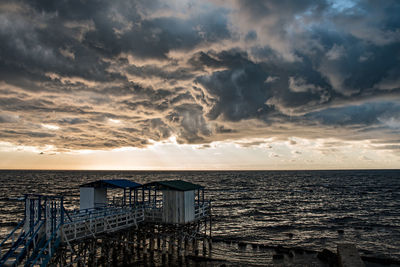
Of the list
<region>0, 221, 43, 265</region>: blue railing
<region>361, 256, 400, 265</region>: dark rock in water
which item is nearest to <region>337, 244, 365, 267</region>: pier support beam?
<region>361, 256, 400, 265</region>: dark rock in water

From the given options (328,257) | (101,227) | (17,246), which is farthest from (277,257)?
(17,246)

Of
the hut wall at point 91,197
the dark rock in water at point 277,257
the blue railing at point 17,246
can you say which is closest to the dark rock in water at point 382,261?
the dark rock in water at point 277,257

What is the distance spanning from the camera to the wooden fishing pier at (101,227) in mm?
18172

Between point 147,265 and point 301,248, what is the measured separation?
54.2 ft

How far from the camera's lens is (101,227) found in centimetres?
2234

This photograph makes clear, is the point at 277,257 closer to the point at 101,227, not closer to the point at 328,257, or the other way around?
the point at 328,257

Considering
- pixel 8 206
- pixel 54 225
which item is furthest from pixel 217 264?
pixel 8 206

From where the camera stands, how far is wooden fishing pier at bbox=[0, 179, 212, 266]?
59.6 feet

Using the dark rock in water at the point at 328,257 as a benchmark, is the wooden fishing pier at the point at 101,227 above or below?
above

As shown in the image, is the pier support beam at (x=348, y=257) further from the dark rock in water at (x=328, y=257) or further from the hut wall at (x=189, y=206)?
the hut wall at (x=189, y=206)

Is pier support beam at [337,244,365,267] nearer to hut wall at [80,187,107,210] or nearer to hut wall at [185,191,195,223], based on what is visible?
hut wall at [185,191,195,223]

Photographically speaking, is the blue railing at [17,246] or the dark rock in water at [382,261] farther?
the dark rock in water at [382,261]

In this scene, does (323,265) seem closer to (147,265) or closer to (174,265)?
(174,265)

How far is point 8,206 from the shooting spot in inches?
2426
